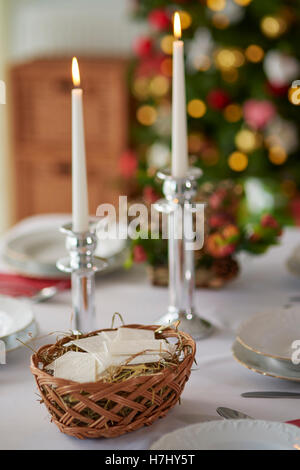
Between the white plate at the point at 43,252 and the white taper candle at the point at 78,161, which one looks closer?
the white taper candle at the point at 78,161

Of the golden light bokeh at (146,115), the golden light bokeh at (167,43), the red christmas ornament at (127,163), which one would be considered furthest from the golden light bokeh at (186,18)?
the red christmas ornament at (127,163)

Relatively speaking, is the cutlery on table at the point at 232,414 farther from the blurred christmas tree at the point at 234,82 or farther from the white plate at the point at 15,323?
the blurred christmas tree at the point at 234,82

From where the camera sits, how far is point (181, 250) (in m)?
1.18

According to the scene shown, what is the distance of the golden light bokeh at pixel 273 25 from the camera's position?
2939 millimetres

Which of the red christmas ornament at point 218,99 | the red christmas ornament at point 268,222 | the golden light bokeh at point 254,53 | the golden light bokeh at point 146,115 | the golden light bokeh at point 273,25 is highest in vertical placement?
the golden light bokeh at point 273,25

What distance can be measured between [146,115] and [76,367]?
9.04ft

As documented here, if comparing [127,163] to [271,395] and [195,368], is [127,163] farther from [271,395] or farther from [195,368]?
[271,395]

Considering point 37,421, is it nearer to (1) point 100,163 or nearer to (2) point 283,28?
(2) point 283,28

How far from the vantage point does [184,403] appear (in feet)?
3.16

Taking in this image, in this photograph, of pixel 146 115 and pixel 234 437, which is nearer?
pixel 234 437

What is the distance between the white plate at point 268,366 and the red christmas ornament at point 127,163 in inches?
83.9

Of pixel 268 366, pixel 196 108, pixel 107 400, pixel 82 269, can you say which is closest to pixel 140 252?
pixel 82 269

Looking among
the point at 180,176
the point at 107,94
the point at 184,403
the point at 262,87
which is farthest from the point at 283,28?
the point at 184,403

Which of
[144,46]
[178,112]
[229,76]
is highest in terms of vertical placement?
[144,46]
